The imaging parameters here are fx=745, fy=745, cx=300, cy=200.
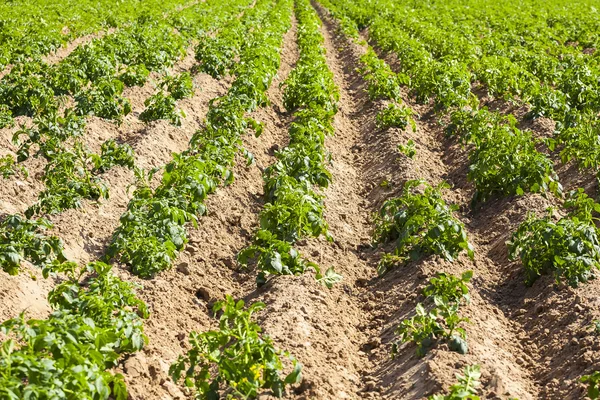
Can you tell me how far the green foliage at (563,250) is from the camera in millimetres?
6090

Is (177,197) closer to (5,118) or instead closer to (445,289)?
(445,289)

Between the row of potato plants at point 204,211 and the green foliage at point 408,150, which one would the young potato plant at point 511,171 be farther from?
the row of potato plants at point 204,211

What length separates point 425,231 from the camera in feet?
22.8

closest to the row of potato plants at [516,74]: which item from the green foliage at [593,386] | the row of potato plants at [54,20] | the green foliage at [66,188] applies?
the green foliage at [593,386]

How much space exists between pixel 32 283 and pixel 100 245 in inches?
46.6

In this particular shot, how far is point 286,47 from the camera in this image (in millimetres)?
19078

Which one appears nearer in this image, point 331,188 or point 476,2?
point 331,188

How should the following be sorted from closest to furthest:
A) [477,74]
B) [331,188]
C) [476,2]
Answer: [331,188]
[477,74]
[476,2]

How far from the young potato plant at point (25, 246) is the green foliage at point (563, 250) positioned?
3901 mm

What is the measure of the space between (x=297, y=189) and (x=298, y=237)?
516mm

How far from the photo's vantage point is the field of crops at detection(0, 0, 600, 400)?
4.89 metres

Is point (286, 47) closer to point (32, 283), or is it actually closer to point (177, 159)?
point (177, 159)

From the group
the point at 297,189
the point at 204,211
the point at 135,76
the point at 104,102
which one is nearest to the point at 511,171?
the point at 297,189

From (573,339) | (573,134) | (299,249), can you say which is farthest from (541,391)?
(573,134)
